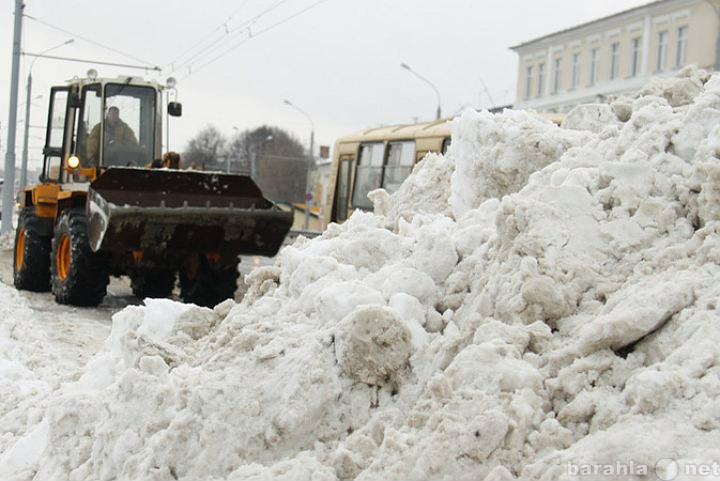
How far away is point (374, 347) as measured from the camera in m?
3.61

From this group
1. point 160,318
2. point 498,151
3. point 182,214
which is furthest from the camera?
point 182,214

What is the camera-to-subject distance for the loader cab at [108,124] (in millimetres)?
11414

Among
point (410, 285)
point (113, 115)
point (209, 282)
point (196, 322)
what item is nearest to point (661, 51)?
point (113, 115)

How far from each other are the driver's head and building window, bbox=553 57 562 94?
121 feet

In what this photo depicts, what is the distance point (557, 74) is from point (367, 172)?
31647mm

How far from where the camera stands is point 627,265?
3859 millimetres

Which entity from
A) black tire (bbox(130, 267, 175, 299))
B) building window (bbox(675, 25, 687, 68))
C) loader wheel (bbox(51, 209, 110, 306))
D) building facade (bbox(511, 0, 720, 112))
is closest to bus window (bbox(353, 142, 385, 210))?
black tire (bbox(130, 267, 175, 299))

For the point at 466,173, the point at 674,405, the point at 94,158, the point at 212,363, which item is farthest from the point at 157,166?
the point at 674,405

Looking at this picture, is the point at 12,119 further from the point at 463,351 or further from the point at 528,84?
the point at 528,84

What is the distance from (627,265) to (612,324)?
59cm

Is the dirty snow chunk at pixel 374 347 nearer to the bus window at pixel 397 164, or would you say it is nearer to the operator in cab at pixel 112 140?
the operator in cab at pixel 112 140

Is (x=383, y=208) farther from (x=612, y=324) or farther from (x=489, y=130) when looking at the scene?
(x=612, y=324)

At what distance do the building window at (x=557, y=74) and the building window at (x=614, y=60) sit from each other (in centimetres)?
395

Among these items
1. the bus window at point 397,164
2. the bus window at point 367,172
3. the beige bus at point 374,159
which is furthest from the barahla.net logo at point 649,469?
the bus window at point 367,172
